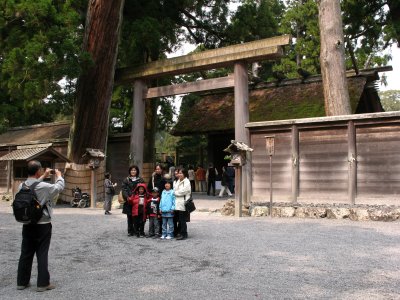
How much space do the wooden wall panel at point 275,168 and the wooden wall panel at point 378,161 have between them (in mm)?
1838

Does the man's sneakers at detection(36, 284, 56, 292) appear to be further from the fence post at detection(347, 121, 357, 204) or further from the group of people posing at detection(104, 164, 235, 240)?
the fence post at detection(347, 121, 357, 204)

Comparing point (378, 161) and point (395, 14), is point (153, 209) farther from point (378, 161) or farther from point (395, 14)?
point (395, 14)

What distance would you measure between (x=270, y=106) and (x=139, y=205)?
11.6 meters

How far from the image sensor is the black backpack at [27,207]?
14.1ft

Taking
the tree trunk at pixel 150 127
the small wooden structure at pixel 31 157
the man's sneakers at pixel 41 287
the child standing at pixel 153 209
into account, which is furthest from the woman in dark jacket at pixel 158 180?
the tree trunk at pixel 150 127

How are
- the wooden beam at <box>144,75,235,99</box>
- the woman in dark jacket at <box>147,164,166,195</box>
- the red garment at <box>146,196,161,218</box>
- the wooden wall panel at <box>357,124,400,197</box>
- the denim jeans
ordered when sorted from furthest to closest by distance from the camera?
the wooden beam at <box>144,75,235,99</box>, the wooden wall panel at <box>357,124,400,197</box>, the woman in dark jacket at <box>147,164,166,195</box>, the red garment at <box>146,196,161,218</box>, the denim jeans

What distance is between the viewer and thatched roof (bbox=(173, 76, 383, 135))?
16594 mm

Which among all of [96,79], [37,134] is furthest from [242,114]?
[37,134]

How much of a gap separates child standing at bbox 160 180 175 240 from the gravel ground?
17.5 inches

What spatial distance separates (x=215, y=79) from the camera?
13477 mm

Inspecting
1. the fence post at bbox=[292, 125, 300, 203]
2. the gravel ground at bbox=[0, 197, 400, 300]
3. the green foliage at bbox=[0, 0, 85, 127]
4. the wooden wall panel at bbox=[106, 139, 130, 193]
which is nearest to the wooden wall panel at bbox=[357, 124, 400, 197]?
the gravel ground at bbox=[0, 197, 400, 300]

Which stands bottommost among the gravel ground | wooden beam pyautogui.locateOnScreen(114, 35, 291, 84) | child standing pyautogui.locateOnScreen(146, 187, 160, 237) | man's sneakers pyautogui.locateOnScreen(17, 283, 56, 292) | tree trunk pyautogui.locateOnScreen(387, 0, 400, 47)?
man's sneakers pyautogui.locateOnScreen(17, 283, 56, 292)

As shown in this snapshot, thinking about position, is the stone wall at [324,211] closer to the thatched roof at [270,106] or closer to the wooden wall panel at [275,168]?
the wooden wall panel at [275,168]

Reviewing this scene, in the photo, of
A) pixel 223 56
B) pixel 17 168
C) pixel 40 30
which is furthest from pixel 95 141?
pixel 223 56
